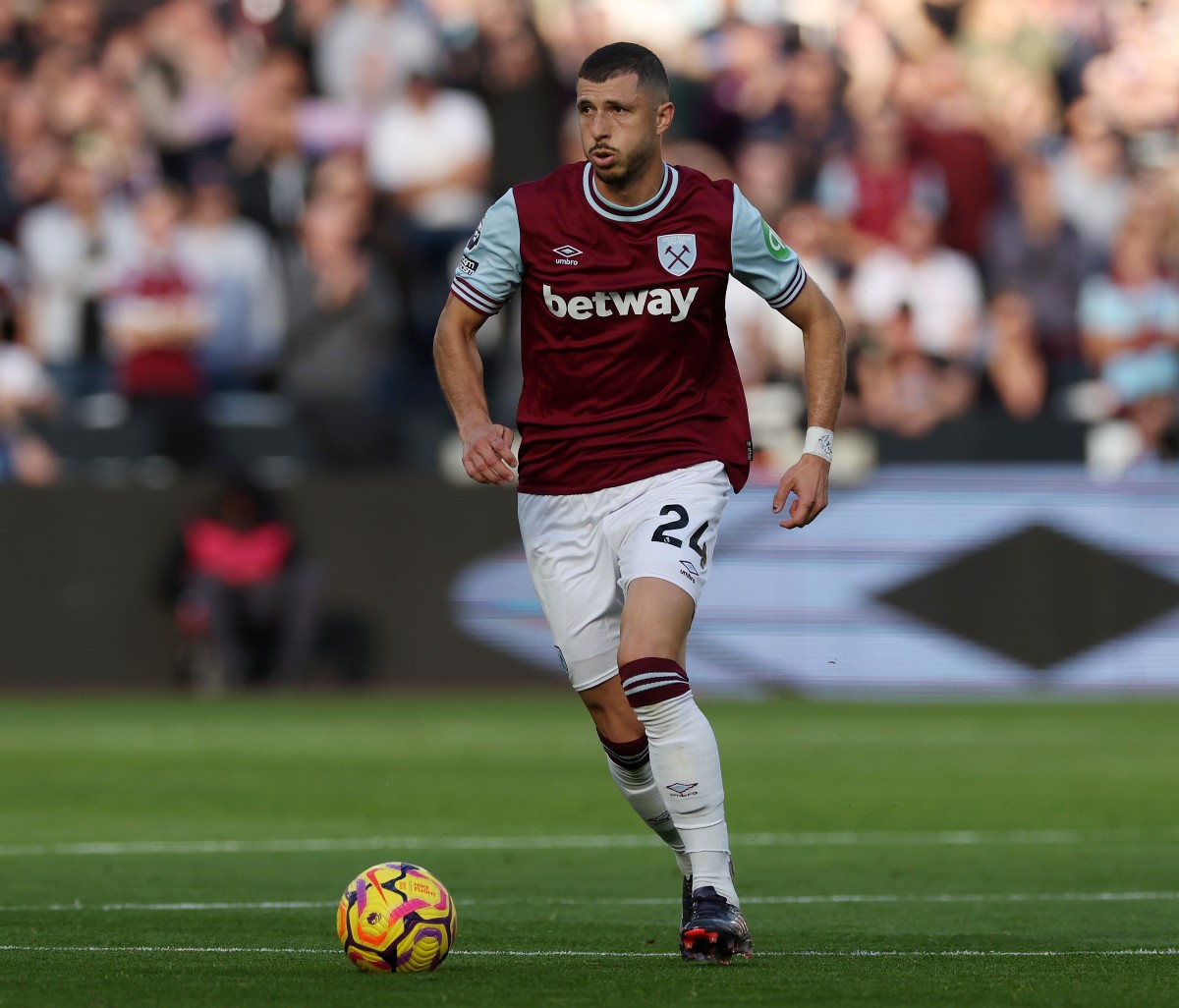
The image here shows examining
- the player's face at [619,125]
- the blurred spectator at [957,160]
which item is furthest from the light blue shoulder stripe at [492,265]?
the blurred spectator at [957,160]

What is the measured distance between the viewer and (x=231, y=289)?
1883 cm

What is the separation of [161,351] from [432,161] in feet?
10.5

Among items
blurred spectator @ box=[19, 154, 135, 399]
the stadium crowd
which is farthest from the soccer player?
blurred spectator @ box=[19, 154, 135, 399]

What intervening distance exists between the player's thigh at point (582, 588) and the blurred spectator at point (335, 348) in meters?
11.5

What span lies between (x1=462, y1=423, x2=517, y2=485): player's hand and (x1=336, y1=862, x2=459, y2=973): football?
3.70 feet

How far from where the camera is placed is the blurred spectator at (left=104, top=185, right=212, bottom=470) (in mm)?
18172

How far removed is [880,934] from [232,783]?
6196 millimetres

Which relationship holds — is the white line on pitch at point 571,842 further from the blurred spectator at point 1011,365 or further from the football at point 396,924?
the blurred spectator at point 1011,365

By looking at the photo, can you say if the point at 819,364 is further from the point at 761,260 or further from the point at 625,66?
the point at 625,66

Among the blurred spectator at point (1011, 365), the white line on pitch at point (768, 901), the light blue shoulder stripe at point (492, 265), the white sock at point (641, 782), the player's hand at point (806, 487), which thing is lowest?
the white line on pitch at point (768, 901)

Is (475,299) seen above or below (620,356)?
above

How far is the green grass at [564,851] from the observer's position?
6.18 meters

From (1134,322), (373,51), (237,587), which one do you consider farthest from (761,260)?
(373,51)

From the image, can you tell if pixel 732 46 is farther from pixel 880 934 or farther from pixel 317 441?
pixel 880 934
